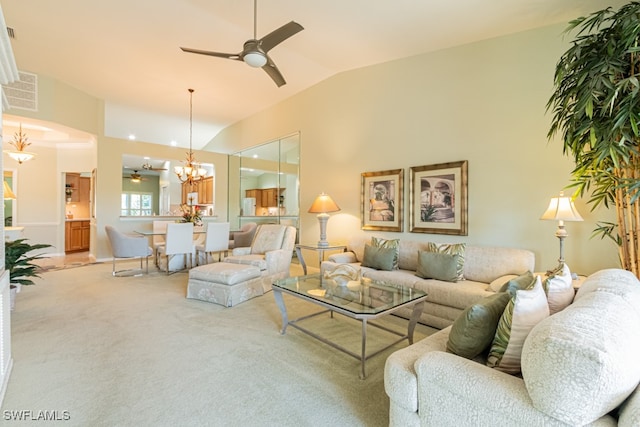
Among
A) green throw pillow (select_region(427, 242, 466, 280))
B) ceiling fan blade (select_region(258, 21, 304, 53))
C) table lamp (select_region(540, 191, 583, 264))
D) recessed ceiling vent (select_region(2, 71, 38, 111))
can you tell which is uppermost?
recessed ceiling vent (select_region(2, 71, 38, 111))

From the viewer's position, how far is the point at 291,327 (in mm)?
3064

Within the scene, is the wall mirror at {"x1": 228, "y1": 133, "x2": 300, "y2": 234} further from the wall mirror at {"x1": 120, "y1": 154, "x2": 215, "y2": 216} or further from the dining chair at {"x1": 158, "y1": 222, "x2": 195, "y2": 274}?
the dining chair at {"x1": 158, "y1": 222, "x2": 195, "y2": 274}

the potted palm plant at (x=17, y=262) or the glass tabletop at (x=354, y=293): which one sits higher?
the potted palm plant at (x=17, y=262)

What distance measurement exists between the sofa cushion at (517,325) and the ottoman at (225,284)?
119 inches

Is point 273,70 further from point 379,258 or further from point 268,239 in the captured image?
point 379,258

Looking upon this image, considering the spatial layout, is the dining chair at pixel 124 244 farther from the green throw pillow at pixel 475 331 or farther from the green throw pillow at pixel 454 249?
the green throw pillow at pixel 475 331

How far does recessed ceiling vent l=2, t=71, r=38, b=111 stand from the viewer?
4.98 m

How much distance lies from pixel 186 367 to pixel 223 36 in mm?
4268

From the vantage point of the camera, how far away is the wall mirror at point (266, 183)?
21.0ft

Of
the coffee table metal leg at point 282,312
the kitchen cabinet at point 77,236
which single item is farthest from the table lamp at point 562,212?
the kitchen cabinet at point 77,236

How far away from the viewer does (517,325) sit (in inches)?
51.1

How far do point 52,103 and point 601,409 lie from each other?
7.86m

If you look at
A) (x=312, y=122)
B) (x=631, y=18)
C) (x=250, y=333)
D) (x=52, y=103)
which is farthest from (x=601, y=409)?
(x=52, y=103)

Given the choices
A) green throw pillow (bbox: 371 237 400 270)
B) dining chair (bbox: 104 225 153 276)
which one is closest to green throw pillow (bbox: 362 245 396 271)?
green throw pillow (bbox: 371 237 400 270)
